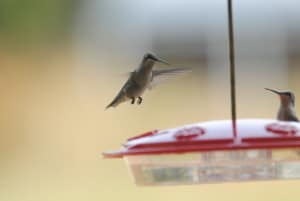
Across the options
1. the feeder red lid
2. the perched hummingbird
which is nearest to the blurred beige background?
the perched hummingbird

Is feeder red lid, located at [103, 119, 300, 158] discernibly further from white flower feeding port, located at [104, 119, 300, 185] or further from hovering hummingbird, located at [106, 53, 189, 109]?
hovering hummingbird, located at [106, 53, 189, 109]

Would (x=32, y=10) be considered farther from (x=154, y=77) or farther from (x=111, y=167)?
(x=154, y=77)

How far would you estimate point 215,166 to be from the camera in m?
1.56

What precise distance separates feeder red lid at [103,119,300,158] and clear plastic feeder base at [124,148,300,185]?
1.1 inches

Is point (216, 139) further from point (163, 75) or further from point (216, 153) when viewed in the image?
point (163, 75)

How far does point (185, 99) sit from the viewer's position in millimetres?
5086

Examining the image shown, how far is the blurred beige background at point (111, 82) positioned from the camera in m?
4.71

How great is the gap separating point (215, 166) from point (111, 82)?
12.3 ft

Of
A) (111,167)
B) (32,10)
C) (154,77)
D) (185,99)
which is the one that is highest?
(32,10)

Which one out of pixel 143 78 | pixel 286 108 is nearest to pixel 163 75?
pixel 143 78

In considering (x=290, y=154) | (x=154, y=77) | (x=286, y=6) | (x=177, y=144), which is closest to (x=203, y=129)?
(x=177, y=144)

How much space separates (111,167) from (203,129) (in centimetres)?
335

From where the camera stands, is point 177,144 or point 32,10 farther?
point 32,10

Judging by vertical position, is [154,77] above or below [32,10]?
below
